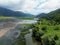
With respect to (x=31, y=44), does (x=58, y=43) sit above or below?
above

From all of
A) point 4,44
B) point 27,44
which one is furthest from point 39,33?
point 4,44

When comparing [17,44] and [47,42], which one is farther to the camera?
[17,44]

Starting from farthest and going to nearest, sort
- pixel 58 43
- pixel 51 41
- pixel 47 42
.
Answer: pixel 47 42
pixel 51 41
pixel 58 43

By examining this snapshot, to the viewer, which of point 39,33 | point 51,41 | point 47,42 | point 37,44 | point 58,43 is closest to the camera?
point 58,43

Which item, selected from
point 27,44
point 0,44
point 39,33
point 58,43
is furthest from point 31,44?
point 58,43

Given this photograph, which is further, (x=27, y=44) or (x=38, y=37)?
(x=38, y=37)

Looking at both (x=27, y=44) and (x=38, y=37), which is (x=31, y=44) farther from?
(x=38, y=37)

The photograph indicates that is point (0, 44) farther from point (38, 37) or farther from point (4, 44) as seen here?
point (38, 37)

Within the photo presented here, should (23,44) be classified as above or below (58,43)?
below

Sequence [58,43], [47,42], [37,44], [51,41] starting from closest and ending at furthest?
[58,43], [51,41], [47,42], [37,44]
